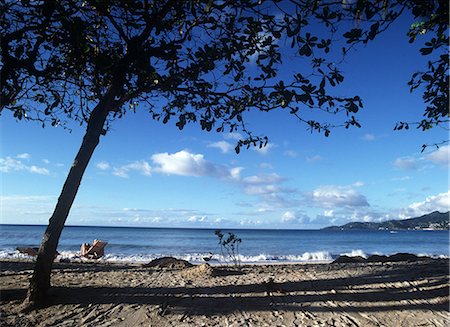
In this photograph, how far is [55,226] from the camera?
16.5 ft

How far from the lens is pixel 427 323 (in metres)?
4.81

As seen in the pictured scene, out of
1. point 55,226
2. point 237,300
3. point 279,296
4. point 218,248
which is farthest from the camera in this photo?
point 218,248

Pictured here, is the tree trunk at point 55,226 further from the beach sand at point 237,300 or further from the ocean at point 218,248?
the ocean at point 218,248

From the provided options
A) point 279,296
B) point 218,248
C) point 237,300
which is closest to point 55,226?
point 237,300

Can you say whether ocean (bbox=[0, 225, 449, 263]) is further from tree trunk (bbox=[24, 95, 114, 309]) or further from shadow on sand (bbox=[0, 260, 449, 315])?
tree trunk (bbox=[24, 95, 114, 309])

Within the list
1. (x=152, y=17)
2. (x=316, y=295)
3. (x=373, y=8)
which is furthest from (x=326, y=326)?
(x=152, y=17)

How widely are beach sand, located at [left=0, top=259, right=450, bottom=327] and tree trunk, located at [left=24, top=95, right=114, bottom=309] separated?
0.80ft

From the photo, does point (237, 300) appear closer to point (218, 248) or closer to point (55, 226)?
point (55, 226)

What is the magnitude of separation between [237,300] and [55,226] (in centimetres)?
317

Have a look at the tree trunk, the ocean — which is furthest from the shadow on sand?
the ocean

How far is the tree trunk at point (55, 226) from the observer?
16.4 ft

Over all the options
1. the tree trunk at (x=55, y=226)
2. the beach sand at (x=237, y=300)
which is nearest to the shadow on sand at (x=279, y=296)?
the beach sand at (x=237, y=300)

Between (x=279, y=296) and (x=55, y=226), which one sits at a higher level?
(x=55, y=226)

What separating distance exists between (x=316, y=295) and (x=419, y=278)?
9.03 ft
